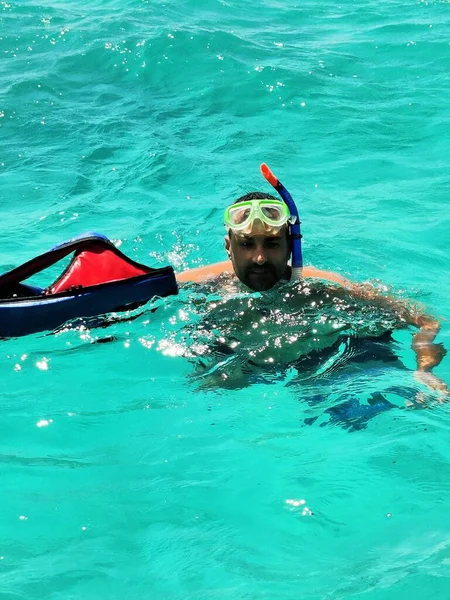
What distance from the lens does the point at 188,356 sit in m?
4.88

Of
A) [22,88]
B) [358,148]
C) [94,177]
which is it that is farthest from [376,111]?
[22,88]

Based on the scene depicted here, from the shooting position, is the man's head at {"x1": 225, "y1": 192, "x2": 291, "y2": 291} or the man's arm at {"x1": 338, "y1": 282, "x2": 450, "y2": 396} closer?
the man's arm at {"x1": 338, "y1": 282, "x2": 450, "y2": 396}

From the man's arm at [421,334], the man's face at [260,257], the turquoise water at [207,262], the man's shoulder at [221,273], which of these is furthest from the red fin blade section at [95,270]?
the man's arm at [421,334]

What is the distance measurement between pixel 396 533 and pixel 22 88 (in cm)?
887

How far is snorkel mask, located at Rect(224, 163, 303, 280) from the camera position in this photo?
4918 mm

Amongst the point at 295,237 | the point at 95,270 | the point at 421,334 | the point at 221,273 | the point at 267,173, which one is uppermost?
the point at 267,173

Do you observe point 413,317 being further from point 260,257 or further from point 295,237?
point 260,257

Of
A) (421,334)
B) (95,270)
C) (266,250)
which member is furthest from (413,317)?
(95,270)

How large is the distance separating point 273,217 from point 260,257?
275mm

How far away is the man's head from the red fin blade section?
0.60m

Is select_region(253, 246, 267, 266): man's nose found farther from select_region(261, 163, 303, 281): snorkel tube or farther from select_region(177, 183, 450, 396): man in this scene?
select_region(261, 163, 303, 281): snorkel tube

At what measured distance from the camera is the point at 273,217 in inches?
196

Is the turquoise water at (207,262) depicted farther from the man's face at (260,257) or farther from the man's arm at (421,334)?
the man's face at (260,257)

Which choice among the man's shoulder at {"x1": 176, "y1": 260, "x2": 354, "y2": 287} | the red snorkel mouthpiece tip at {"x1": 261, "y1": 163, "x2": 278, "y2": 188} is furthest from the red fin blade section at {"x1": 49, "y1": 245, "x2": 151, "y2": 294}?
the red snorkel mouthpiece tip at {"x1": 261, "y1": 163, "x2": 278, "y2": 188}
